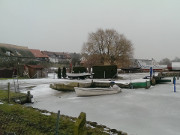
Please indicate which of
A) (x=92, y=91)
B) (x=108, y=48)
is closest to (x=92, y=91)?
(x=92, y=91)

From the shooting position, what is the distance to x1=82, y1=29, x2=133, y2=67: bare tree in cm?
3994

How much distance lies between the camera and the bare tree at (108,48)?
1572 inches

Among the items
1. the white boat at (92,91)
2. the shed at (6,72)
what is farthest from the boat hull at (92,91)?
the shed at (6,72)

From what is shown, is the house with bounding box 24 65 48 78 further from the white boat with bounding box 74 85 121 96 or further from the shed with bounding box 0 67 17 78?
Result: the white boat with bounding box 74 85 121 96

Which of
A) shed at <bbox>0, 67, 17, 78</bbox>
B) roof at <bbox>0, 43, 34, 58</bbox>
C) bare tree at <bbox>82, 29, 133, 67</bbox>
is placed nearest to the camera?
shed at <bbox>0, 67, 17, 78</bbox>

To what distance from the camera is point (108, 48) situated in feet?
134

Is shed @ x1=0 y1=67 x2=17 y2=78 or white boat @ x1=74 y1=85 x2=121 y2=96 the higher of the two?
shed @ x1=0 y1=67 x2=17 y2=78

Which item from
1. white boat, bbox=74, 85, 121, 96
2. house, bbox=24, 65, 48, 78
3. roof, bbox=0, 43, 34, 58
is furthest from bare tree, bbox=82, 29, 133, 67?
white boat, bbox=74, 85, 121, 96

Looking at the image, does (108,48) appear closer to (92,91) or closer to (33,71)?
(33,71)

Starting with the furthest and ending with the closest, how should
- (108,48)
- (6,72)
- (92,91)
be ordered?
(108,48)
(6,72)
(92,91)

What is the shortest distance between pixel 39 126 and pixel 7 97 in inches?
268

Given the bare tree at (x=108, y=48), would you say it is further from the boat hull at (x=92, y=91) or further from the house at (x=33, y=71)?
the boat hull at (x=92, y=91)

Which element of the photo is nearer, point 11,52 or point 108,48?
point 108,48

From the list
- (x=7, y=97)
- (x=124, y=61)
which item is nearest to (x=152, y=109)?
(x=7, y=97)
